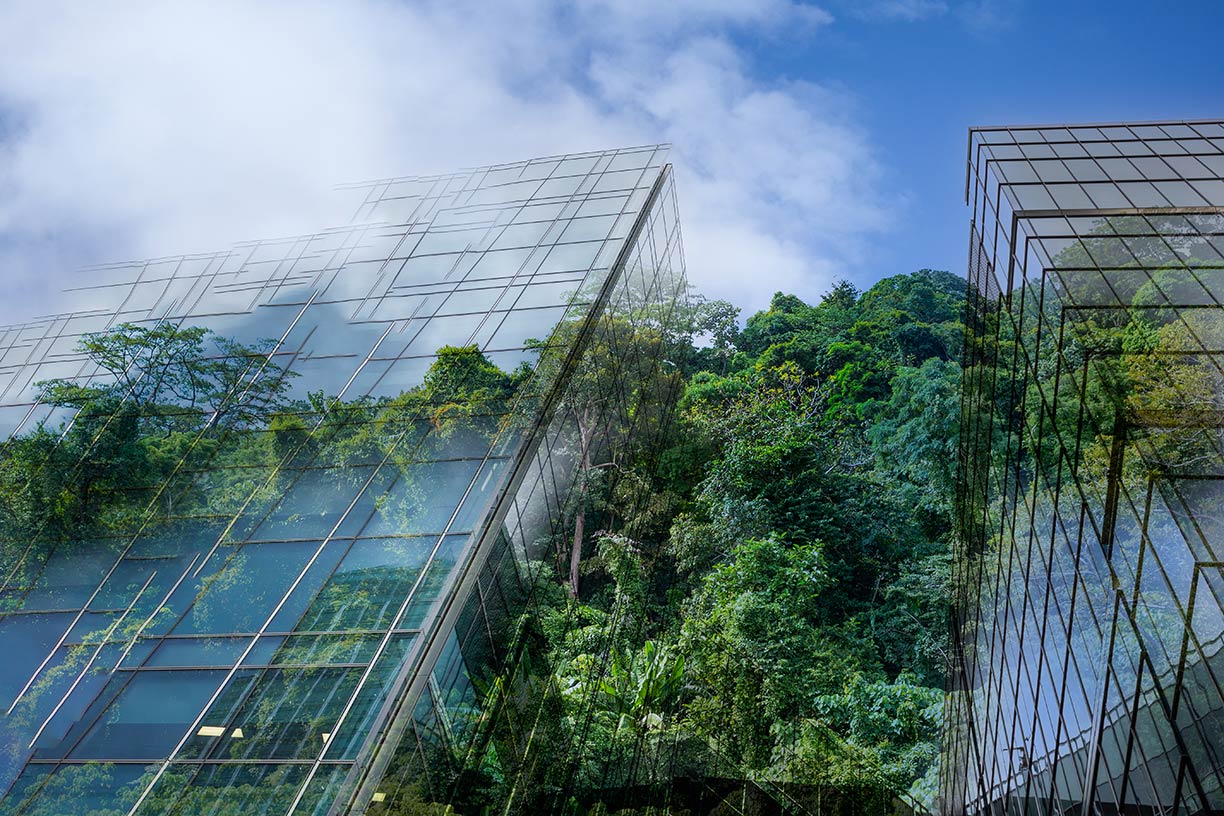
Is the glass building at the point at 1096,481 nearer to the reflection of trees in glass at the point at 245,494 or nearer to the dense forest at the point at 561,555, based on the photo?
the dense forest at the point at 561,555

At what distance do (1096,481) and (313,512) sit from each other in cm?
1165

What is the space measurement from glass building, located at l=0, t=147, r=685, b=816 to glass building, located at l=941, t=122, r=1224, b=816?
24.3ft

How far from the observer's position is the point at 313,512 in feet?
47.0

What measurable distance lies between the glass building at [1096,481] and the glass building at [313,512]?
741 centimetres

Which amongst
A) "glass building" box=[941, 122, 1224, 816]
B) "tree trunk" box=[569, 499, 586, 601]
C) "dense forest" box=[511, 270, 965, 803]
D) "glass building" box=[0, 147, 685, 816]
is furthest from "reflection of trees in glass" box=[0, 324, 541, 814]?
"glass building" box=[941, 122, 1224, 816]

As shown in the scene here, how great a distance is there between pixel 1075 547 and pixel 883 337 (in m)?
29.0

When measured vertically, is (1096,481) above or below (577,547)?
below

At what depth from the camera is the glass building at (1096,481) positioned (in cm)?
897

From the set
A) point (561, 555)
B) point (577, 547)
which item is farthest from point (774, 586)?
point (561, 555)

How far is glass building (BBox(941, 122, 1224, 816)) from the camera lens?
29.4 feet

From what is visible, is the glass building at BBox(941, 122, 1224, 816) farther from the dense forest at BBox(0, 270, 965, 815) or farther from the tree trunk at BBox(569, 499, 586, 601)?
the tree trunk at BBox(569, 499, 586, 601)

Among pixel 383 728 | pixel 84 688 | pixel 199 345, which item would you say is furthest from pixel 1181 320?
pixel 199 345

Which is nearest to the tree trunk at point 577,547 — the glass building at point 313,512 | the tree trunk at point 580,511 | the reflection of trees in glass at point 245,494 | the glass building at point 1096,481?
the tree trunk at point 580,511

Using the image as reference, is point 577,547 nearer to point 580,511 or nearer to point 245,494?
point 580,511
